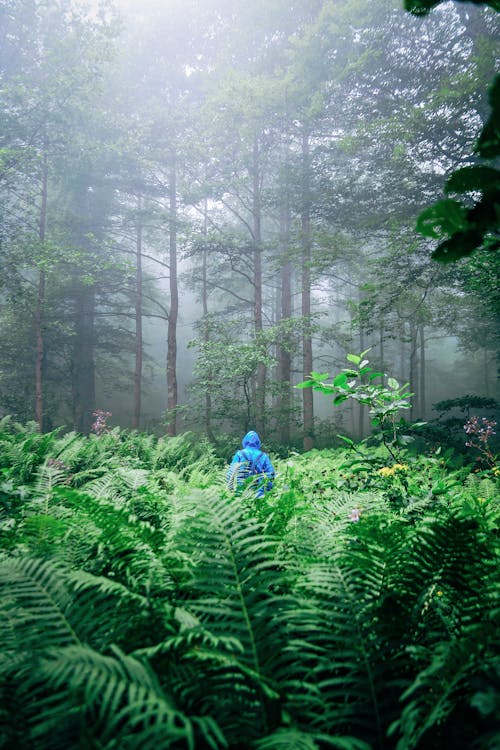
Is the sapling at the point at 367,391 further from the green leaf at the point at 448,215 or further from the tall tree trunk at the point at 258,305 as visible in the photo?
the tall tree trunk at the point at 258,305

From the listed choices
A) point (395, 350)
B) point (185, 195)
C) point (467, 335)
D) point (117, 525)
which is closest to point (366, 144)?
point (185, 195)

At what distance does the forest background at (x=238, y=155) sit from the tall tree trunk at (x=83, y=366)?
0.09 m

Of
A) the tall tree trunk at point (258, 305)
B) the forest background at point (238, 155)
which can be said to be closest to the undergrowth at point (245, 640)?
the forest background at point (238, 155)

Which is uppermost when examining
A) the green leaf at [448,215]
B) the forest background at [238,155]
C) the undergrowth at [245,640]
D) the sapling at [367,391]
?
the forest background at [238,155]

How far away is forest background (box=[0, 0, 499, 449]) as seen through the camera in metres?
8.66

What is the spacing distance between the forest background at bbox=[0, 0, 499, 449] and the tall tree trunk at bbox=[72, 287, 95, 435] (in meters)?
0.09

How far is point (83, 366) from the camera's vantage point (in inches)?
663

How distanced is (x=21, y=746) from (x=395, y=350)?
96.0 feet

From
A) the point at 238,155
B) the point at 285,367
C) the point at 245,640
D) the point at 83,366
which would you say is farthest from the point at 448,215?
the point at 83,366

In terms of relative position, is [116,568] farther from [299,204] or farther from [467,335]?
[467,335]

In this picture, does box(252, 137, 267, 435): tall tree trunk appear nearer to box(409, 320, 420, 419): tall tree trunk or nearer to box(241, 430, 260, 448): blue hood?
box(409, 320, 420, 419): tall tree trunk

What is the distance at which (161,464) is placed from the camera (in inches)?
299

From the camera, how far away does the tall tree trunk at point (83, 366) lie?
1642 cm

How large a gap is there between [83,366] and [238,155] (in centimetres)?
1158
